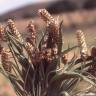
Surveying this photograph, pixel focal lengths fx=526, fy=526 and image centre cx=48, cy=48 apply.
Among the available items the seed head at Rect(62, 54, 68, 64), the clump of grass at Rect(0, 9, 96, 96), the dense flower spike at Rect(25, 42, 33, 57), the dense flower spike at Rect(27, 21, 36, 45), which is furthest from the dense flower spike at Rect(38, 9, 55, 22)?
the seed head at Rect(62, 54, 68, 64)

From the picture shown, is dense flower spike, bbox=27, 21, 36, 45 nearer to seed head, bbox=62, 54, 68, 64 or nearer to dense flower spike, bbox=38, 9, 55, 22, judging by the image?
dense flower spike, bbox=38, 9, 55, 22

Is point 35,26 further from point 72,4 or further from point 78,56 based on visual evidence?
point 72,4

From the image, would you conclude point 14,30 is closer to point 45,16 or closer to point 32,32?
point 32,32

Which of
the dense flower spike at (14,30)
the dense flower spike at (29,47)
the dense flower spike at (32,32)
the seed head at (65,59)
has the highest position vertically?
the dense flower spike at (14,30)

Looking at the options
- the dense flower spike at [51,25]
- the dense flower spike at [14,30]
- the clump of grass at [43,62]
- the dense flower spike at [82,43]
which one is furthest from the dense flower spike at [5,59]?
the dense flower spike at [82,43]

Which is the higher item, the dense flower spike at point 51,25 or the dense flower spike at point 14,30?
the dense flower spike at point 14,30

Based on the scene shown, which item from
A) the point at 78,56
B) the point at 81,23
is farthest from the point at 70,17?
the point at 78,56

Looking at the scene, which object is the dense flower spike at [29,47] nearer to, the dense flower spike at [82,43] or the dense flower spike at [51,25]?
the dense flower spike at [51,25]

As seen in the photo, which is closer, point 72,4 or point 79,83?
point 79,83
